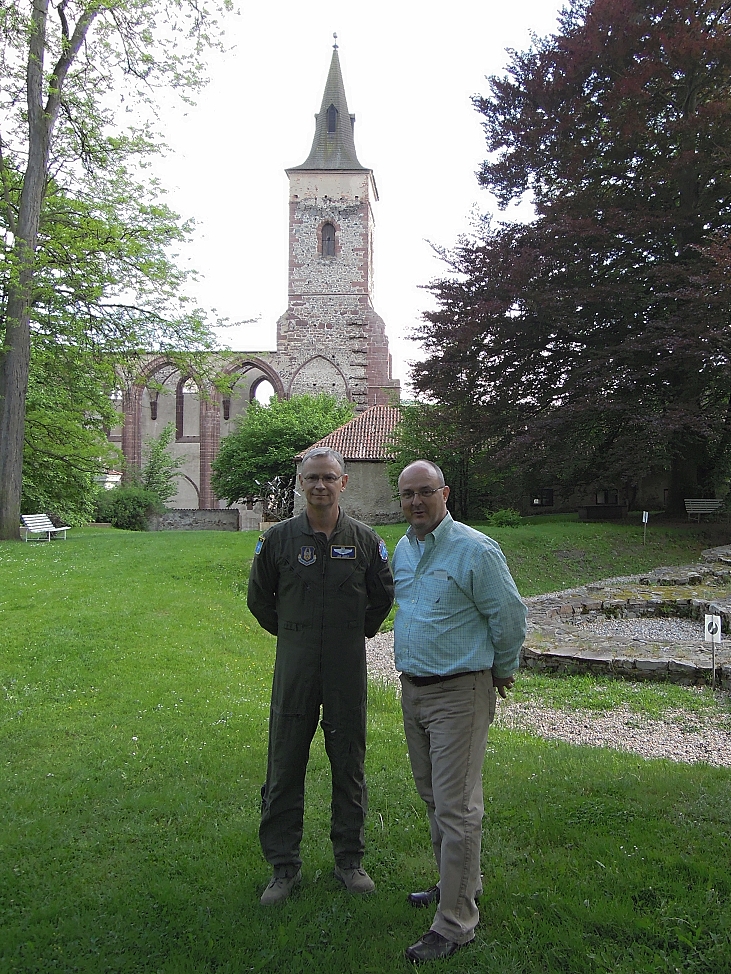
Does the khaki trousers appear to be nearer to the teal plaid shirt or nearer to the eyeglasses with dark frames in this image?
the teal plaid shirt

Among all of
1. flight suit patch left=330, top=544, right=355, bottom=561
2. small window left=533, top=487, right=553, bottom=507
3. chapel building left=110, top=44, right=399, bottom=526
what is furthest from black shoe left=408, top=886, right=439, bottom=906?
chapel building left=110, top=44, right=399, bottom=526

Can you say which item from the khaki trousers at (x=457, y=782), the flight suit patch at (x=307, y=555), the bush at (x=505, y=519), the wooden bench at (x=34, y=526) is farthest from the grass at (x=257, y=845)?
the bush at (x=505, y=519)

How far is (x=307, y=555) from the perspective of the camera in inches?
135

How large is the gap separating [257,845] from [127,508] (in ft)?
102

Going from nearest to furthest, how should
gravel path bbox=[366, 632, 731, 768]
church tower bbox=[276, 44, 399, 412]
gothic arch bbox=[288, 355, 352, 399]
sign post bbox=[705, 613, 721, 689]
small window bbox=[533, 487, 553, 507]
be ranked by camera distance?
gravel path bbox=[366, 632, 731, 768], sign post bbox=[705, 613, 721, 689], small window bbox=[533, 487, 553, 507], church tower bbox=[276, 44, 399, 412], gothic arch bbox=[288, 355, 352, 399]

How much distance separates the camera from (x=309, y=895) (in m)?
3.35

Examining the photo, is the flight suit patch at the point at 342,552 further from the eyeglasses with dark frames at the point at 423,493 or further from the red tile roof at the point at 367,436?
the red tile roof at the point at 367,436

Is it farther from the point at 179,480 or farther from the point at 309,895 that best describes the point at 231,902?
the point at 179,480

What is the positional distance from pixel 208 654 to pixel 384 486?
20315 millimetres

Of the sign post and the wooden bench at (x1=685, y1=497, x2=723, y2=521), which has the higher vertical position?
the wooden bench at (x1=685, y1=497, x2=723, y2=521)

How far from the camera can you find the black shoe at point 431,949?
9.41 feet

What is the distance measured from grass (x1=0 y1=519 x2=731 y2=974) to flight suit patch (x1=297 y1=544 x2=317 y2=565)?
56.7 inches

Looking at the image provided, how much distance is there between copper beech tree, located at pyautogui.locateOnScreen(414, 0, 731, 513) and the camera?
17734mm

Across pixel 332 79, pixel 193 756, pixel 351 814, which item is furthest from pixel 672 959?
pixel 332 79
